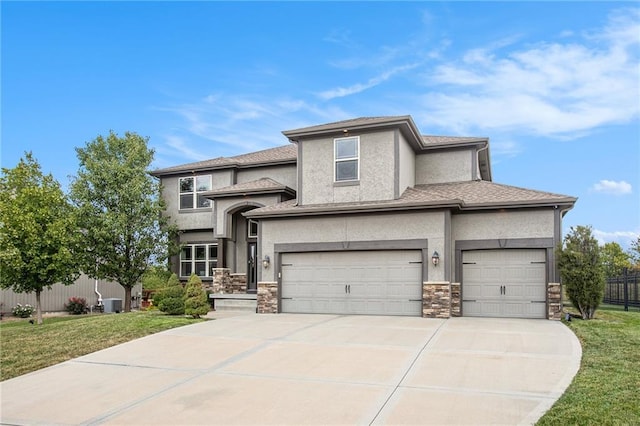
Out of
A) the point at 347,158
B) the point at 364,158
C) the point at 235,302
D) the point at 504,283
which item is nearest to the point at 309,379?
the point at 504,283

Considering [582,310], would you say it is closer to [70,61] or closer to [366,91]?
[366,91]

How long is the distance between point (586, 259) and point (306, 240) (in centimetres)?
838

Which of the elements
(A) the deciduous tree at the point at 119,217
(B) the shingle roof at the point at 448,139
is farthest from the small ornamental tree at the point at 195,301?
(B) the shingle roof at the point at 448,139

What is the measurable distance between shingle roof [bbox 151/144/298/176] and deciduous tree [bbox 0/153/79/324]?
4.73 metres

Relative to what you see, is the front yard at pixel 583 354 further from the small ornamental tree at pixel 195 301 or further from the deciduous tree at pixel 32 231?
the deciduous tree at pixel 32 231

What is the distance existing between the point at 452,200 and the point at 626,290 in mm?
11399

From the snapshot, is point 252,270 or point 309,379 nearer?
point 309,379

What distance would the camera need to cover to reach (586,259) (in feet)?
46.3

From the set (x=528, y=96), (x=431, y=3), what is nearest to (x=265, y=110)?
(x=431, y=3)

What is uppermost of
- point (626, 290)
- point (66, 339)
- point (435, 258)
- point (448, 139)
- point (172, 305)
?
point (448, 139)

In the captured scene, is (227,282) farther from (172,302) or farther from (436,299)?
(436,299)

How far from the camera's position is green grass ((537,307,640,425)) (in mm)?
5527

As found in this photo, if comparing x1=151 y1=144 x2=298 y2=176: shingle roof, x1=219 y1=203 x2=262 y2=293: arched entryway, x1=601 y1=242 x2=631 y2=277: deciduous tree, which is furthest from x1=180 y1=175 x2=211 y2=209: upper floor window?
x1=601 y1=242 x2=631 y2=277: deciduous tree

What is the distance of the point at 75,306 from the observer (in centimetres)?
2427
